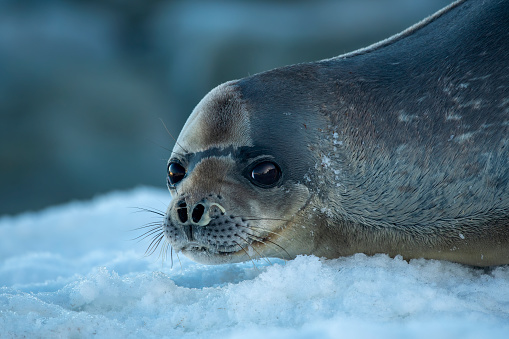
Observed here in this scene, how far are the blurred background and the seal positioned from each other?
8.89m

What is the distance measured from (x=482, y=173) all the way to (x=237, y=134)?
1.19 metres

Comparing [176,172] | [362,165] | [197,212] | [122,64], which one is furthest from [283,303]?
[122,64]

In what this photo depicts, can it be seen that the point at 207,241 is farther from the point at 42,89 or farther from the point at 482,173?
the point at 42,89

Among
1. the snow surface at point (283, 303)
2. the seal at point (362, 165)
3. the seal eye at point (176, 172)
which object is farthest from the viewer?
the seal eye at point (176, 172)

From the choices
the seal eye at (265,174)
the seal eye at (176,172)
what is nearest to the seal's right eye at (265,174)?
the seal eye at (265,174)

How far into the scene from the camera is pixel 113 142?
38.4 ft

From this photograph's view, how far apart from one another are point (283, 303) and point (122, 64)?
1103 centimetres

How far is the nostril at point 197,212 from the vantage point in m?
2.55

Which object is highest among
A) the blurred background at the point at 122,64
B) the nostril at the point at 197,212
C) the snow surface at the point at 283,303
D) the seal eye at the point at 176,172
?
the blurred background at the point at 122,64

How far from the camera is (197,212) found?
Result: 8.39 ft

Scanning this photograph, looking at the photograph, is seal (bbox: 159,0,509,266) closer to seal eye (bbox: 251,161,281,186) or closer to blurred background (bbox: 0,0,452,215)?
seal eye (bbox: 251,161,281,186)

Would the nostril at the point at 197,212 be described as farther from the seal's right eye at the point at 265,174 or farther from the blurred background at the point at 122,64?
the blurred background at the point at 122,64

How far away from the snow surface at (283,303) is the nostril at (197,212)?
0.31 meters

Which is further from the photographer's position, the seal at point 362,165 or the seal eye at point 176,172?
the seal eye at point 176,172
